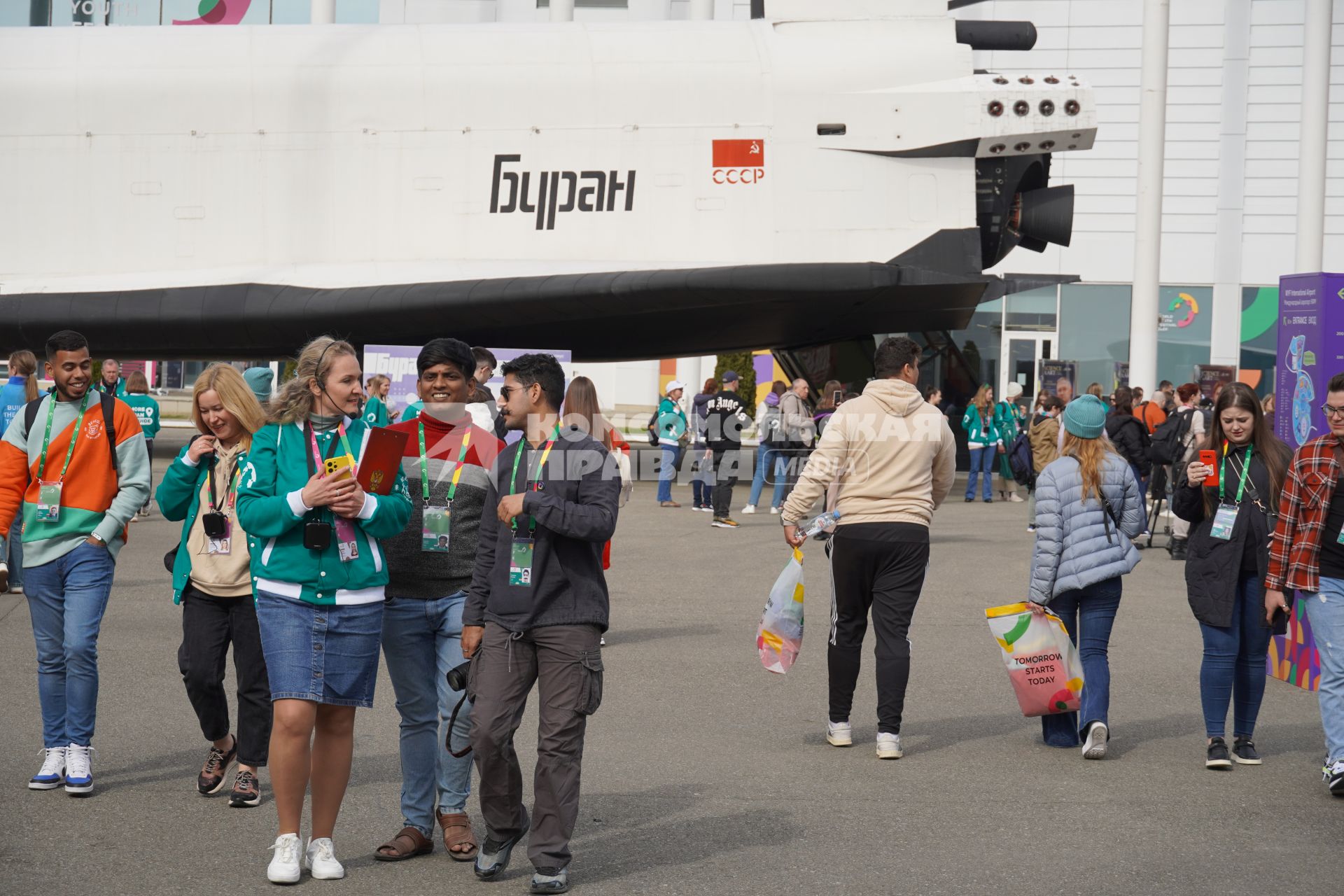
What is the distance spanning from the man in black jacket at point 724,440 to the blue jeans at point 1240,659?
936 cm

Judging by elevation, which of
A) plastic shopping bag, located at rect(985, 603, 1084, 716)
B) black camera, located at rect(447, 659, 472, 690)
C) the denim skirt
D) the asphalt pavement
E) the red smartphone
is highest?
the red smartphone

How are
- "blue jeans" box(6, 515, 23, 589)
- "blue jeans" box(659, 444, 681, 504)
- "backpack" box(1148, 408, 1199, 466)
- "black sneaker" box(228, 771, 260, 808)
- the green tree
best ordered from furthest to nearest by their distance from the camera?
the green tree < "blue jeans" box(659, 444, 681, 504) < "backpack" box(1148, 408, 1199, 466) < "blue jeans" box(6, 515, 23, 589) < "black sneaker" box(228, 771, 260, 808)

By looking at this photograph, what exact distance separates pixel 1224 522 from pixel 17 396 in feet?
31.9

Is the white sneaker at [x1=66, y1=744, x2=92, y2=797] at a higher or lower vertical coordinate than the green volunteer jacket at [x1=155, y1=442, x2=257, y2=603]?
lower

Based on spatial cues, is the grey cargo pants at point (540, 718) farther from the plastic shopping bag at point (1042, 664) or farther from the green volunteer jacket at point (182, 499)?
the plastic shopping bag at point (1042, 664)

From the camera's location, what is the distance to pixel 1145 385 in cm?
2442

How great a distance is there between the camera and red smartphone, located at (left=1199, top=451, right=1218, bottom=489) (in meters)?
6.29

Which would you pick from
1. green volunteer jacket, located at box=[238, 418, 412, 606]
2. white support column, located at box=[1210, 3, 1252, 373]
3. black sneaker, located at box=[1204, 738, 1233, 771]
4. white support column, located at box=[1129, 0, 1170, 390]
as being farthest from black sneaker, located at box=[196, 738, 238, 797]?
white support column, located at box=[1210, 3, 1252, 373]

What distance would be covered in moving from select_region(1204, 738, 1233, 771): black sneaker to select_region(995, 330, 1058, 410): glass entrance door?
29094 mm

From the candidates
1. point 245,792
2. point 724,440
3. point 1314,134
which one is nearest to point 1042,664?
point 245,792

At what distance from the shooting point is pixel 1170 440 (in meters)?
14.2

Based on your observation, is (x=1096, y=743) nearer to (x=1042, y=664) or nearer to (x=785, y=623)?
(x=1042, y=664)

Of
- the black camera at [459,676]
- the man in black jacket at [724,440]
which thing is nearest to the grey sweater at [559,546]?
the black camera at [459,676]

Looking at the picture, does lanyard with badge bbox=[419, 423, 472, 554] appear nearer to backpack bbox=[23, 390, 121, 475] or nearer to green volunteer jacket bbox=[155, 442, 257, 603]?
green volunteer jacket bbox=[155, 442, 257, 603]
